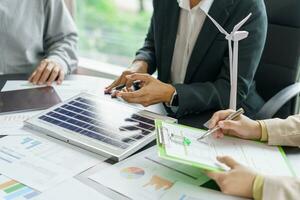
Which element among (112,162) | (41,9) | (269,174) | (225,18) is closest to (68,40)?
(41,9)

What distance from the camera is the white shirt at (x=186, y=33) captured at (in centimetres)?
131

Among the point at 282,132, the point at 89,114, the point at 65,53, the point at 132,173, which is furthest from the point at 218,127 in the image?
the point at 65,53

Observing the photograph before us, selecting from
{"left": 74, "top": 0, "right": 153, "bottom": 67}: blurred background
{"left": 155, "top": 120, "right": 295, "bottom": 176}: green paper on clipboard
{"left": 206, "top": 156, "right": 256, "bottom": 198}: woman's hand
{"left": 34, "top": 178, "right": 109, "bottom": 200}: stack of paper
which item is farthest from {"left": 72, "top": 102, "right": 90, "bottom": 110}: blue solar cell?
{"left": 74, "top": 0, "right": 153, "bottom": 67}: blurred background

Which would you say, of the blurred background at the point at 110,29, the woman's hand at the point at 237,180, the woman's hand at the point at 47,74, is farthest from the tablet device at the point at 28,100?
the blurred background at the point at 110,29

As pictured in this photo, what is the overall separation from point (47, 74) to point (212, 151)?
809 mm

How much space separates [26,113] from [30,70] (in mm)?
576

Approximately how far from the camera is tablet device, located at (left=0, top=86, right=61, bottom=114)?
A: 3.97 feet

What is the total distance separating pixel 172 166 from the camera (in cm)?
89

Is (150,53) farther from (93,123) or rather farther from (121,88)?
(93,123)

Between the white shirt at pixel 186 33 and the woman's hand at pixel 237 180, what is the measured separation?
0.62 meters

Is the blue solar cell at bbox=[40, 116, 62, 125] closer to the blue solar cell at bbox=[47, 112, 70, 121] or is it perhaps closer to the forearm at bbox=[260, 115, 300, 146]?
the blue solar cell at bbox=[47, 112, 70, 121]

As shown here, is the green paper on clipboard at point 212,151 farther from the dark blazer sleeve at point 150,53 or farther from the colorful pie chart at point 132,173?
the dark blazer sleeve at point 150,53

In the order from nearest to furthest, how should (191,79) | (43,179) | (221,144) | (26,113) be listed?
(43,179) < (221,144) < (26,113) < (191,79)

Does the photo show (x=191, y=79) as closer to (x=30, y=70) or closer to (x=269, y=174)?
(x=269, y=174)
